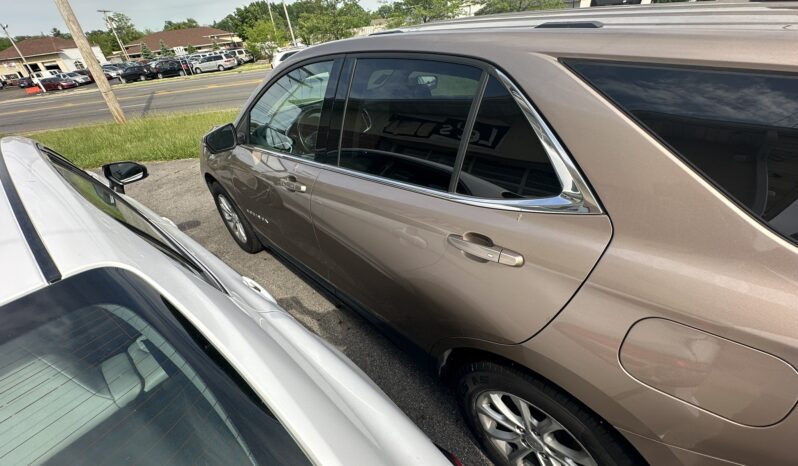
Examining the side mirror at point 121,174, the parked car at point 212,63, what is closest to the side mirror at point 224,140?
the side mirror at point 121,174

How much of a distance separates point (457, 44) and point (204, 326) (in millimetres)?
1343

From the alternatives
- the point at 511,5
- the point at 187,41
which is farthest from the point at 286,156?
the point at 187,41

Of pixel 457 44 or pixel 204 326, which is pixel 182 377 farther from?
pixel 457 44

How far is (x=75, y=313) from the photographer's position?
0.86 meters

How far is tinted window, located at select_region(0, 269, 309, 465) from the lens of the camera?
735 millimetres

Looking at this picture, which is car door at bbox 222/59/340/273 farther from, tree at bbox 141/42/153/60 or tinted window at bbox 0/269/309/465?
tree at bbox 141/42/153/60

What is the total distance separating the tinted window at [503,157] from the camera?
117 cm

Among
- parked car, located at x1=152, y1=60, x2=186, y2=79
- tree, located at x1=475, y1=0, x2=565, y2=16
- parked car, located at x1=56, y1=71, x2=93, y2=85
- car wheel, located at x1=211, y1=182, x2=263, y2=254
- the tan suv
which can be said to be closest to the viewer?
the tan suv

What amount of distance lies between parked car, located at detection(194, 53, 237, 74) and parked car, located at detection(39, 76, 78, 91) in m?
12.0

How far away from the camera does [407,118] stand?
5.30 ft

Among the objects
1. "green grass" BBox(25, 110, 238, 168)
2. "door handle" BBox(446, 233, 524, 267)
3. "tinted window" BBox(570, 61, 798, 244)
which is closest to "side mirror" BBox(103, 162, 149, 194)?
"door handle" BBox(446, 233, 524, 267)

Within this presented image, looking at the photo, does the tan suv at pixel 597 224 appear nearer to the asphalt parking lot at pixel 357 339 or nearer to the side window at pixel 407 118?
the side window at pixel 407 118

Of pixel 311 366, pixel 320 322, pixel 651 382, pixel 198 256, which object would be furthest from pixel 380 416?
pixel 320 322

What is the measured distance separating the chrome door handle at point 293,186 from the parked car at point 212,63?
39.3 meters
